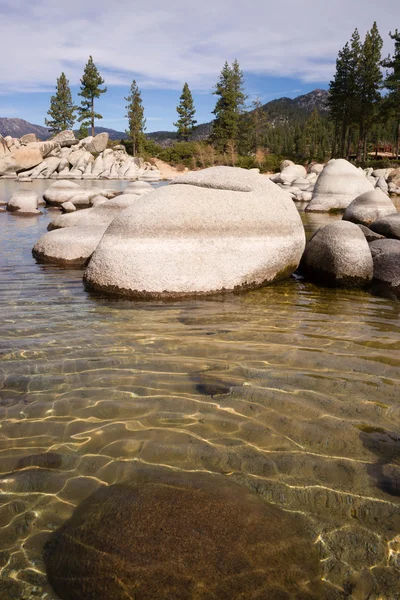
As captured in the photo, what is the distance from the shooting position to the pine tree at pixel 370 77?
46.2 meters

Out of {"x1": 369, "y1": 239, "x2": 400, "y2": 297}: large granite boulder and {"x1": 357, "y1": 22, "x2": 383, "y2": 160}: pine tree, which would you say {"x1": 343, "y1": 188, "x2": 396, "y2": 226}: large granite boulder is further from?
{"x1": 357, "y1": 22, "x2": 383, "y2": 160}: pine tree

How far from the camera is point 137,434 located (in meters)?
2.93

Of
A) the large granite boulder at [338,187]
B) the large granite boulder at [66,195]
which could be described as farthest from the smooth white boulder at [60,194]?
the large granite boulder at [338,187]

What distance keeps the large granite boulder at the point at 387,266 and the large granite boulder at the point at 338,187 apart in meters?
12.1

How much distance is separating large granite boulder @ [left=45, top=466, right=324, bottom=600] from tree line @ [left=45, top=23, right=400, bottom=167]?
5014cm

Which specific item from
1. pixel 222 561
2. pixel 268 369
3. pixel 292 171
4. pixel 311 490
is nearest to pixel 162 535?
pixel 222 561

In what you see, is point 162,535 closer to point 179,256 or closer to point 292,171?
point 179,256

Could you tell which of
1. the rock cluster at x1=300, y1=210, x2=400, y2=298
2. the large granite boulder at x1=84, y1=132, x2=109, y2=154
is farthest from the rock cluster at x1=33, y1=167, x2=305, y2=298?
the large granite boulder at x1=84, y1=132, x2=109, y2=154

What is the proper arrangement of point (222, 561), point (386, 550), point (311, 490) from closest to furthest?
point (222, 561) < point (386, 550) < point (311, 490)

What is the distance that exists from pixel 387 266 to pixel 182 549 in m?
6.29

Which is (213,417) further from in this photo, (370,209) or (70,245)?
(370,209)

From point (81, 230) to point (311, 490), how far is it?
7486 mm

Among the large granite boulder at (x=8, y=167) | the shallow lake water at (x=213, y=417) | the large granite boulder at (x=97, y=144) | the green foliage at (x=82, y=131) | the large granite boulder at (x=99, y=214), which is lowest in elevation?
the shallow lake water at (x=213, y=417)

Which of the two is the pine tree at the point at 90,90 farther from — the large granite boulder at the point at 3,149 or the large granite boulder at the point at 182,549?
the large granite boulder at the point at 182,549
